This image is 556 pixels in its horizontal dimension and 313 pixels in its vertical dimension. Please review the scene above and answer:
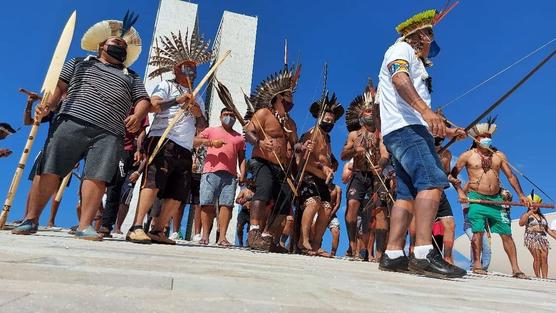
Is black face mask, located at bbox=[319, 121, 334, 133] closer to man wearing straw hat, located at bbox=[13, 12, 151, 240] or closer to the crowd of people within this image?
the crowd of people

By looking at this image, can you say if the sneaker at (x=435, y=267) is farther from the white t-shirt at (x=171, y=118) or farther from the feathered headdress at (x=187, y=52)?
the feathered headdress at (x=187, y=52)

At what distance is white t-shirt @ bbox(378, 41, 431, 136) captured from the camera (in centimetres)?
294

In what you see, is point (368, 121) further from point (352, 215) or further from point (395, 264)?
point (395, 264)

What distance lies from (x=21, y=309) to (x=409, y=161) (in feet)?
8.17

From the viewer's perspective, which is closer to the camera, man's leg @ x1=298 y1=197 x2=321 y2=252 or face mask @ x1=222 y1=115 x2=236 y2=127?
man's leg @ x1=298 y1=197 x2=321 y2=252

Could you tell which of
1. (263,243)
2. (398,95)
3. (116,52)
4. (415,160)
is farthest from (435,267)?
(116,52)

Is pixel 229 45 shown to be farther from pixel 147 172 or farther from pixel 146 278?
pixel 146 278

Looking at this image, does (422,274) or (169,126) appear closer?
(422,274)

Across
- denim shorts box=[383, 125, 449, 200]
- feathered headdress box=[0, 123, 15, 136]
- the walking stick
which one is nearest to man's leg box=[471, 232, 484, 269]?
denim shorts box=[383, 125, 449, 200]

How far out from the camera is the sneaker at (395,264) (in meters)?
2.89

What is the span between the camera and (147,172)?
12.7 ft

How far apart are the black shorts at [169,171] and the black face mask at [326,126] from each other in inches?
83.8

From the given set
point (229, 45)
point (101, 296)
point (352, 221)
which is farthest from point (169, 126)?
point (229, 45)

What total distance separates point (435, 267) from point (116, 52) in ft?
9.61
